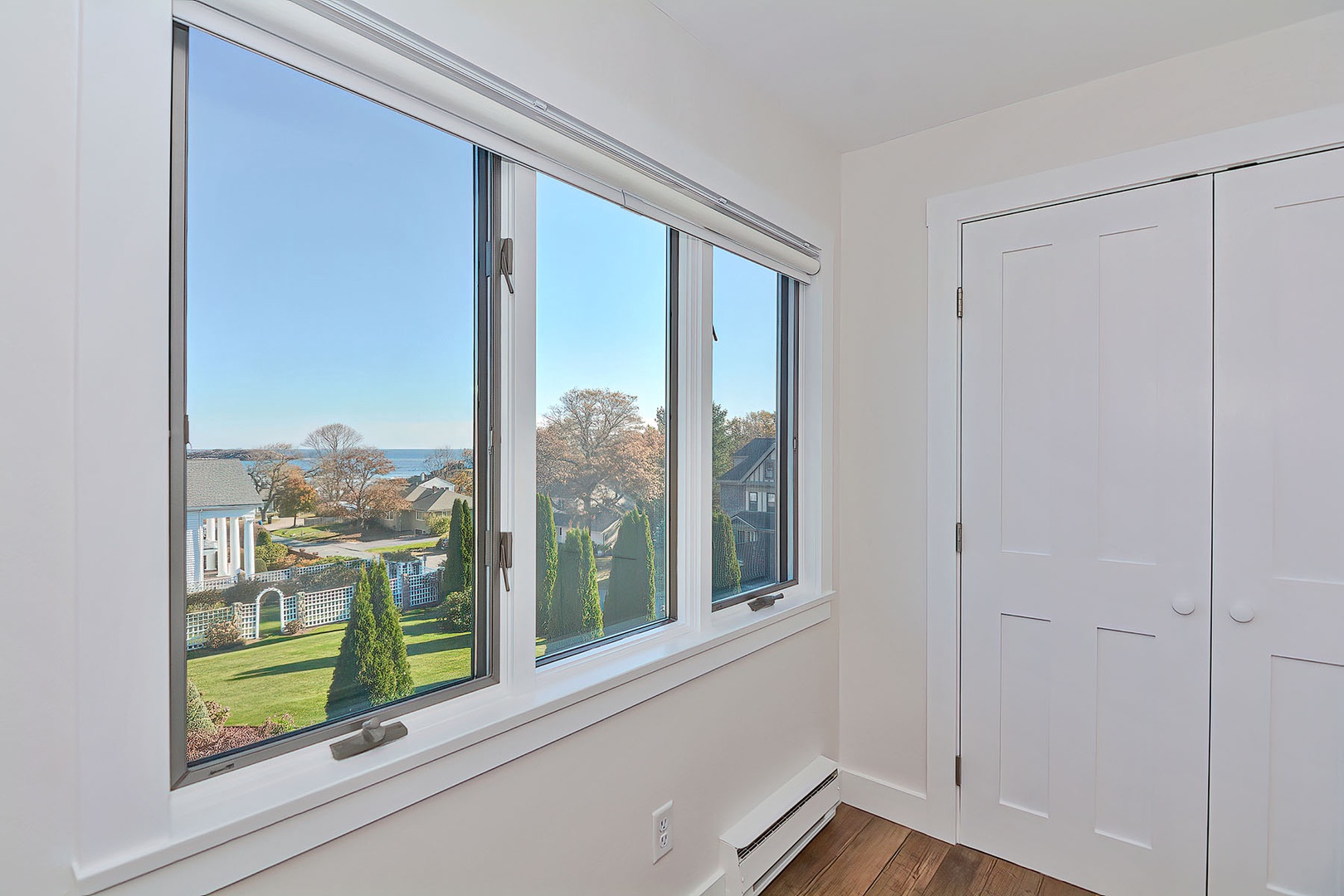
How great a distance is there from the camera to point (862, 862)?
218 cm

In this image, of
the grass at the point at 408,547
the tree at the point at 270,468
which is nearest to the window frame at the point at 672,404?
the grass at the point at 408,547

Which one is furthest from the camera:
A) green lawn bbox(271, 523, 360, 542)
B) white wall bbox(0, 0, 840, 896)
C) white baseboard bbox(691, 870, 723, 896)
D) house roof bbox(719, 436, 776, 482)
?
house roof bbox(719, 436, 776, 482)

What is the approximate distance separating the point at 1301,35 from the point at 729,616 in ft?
7.42

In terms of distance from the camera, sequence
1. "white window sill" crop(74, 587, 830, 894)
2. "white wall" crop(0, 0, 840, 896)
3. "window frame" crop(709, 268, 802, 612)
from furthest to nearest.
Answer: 1. "window frame" crop(709, 268, 802, 612)
2. "white window sill" crop(74, 587, 830, 894)
3. "white wall" crop(0, 0, 840, 896)

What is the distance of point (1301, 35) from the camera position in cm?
178

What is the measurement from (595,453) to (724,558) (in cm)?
70

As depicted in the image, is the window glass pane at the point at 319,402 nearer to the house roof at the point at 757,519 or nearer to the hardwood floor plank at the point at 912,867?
the house roof at the point at 757,519

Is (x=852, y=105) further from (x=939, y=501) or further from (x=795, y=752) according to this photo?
(x=795, y=752)

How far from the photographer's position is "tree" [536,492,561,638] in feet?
5.10

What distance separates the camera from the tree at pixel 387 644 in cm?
125

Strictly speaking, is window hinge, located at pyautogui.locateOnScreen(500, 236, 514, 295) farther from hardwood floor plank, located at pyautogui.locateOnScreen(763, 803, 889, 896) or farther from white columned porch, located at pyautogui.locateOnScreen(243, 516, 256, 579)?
hardwood floor plank, located at pyautogui.locateOnScreen(763, 803, 889, 896)

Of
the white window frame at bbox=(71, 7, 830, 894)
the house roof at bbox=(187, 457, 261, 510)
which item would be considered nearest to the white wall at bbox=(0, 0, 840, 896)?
the white window frame at bbox=(71, 7, 830, 894)

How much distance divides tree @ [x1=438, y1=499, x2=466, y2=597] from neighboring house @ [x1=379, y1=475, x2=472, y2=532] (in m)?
0.02

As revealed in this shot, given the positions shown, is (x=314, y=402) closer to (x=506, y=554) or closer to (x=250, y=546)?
(x=250, y=546)
